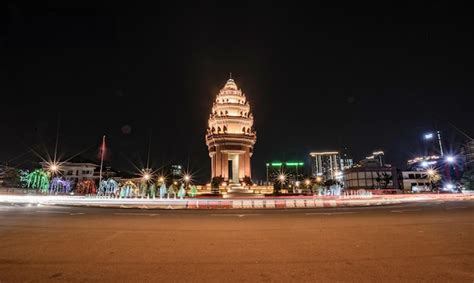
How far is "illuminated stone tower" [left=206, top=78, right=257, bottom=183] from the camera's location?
211 feet

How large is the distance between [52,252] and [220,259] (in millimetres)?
4322

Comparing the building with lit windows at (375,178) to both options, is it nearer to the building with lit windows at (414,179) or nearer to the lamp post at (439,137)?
the building with lit windows at (414,179)

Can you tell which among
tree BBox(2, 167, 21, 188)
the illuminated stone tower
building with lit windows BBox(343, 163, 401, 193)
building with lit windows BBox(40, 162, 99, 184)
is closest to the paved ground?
the illuminated stone tower

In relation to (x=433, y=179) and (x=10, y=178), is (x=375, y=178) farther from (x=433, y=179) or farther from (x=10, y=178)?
(x=10, y=178)

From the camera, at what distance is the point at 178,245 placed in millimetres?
8562

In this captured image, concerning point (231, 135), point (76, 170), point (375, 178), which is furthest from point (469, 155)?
point (76, 170)

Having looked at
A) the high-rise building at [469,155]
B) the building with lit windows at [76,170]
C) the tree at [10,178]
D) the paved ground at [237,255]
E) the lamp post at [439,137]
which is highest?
the lamp post at [439,137]

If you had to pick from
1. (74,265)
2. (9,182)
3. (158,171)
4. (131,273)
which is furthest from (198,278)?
(158,171)

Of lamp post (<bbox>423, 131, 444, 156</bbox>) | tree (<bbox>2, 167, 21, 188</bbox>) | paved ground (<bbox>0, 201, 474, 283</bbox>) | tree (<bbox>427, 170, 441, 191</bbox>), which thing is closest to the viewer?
paved ground (<bbox>0, 201, 474, 283</bbox>)

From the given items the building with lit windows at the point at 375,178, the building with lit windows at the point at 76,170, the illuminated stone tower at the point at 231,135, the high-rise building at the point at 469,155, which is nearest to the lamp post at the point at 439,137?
the high-rise building at the point at 469,155

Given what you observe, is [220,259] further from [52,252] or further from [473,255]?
[473,255]

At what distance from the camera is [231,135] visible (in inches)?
2534

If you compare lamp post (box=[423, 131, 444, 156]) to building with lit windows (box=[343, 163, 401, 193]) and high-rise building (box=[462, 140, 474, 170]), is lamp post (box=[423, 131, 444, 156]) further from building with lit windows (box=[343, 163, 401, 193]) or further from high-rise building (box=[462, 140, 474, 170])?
building with lit windows (box=[343, 163, 401, 193])

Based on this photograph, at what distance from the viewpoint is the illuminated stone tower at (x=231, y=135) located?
64375mm
